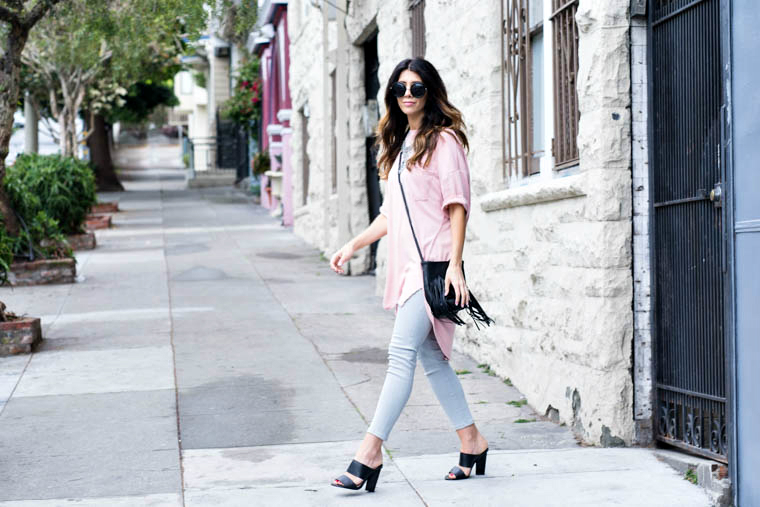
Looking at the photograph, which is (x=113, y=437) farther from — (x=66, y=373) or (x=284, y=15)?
(x=284, y=15)

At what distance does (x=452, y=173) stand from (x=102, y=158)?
3238 cm

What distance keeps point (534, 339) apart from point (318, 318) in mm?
3774

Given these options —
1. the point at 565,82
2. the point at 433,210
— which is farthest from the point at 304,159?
the point at 433,210

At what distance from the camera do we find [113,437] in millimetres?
5582

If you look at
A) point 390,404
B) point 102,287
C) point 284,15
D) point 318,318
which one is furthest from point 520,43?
point 284,15

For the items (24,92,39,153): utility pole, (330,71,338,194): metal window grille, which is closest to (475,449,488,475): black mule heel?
(330,71,338,194): metal window grille

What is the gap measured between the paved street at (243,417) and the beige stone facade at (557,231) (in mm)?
239

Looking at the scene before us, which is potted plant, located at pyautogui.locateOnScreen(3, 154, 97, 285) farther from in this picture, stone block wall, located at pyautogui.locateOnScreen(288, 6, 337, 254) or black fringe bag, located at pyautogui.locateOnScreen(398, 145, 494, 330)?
black fringe bag, located at pyautogui.locateOnScreen(398, 145, 494, 330)

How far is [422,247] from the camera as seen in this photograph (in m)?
4.48

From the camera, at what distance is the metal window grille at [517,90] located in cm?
671

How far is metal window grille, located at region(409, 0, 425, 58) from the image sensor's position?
9.36 m

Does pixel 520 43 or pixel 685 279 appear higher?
pixel 520 43

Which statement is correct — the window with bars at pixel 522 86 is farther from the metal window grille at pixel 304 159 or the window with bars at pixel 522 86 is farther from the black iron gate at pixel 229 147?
the black iron gate at pixel 229 147

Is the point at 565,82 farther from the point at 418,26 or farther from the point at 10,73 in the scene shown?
the point at 10,73
